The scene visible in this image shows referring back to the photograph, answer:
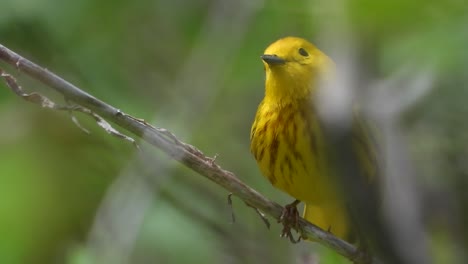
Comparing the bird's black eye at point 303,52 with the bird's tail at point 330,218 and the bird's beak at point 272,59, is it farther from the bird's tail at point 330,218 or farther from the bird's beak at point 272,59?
Result: the bird's tail at point 330,218

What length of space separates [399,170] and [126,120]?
26.1 inches

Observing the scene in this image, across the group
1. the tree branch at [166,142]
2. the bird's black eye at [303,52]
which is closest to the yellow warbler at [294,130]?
the bird's black eye at [303,52]

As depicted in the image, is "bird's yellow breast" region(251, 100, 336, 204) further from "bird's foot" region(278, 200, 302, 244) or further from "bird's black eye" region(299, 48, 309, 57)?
"bird's black eye" region(299, 48, 309, 57)

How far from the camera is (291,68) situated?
309cm

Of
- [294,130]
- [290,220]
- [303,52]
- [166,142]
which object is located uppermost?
[303,52]

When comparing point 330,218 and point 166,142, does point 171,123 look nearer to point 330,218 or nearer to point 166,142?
point 166,142

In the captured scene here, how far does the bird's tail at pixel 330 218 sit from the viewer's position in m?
3.00

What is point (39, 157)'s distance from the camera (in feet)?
10.5

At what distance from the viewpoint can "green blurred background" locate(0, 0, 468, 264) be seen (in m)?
2.07

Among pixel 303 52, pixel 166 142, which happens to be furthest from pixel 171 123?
pixel 303 52

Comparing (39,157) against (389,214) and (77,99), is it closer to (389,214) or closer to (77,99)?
(77,99)

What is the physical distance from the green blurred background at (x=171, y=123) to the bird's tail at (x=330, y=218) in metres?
0.14

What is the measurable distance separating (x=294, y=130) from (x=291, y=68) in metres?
0.27

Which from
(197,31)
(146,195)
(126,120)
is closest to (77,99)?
(126,120)
